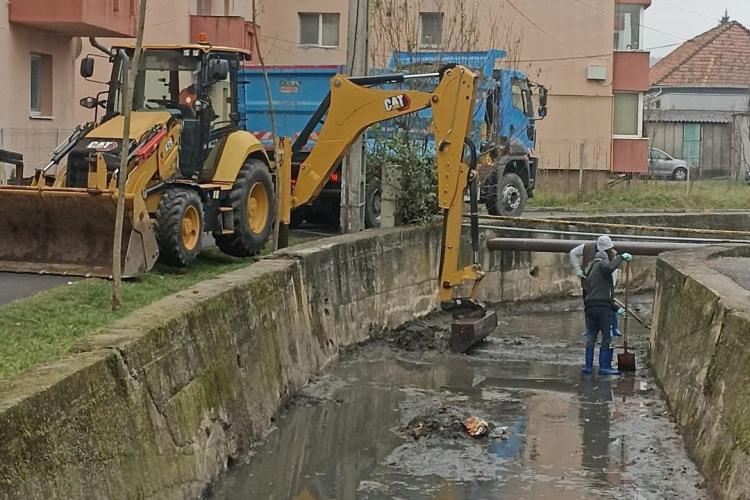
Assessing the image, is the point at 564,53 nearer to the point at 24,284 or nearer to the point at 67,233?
the point at 67,233

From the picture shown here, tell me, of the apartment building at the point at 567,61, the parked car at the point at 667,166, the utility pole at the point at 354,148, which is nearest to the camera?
the utility pole at the point at 354,148

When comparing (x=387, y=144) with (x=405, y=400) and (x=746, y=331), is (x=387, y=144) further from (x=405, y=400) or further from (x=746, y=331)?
(x=746, y=331)

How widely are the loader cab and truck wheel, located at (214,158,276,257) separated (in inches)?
18.0

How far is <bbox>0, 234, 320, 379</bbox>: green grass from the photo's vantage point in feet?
28.8

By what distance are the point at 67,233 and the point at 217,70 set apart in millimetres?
2739

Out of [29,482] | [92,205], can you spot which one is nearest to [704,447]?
[29,482]

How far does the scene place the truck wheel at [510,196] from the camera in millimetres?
21844

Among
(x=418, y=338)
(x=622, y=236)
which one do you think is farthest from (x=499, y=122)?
(x=418, y=338)

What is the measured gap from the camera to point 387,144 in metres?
18.6

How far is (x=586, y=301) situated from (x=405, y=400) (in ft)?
9.76

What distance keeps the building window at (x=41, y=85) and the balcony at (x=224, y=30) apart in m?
6.72

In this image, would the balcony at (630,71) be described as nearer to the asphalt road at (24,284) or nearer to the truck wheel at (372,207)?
the truck wheel at (372,207)

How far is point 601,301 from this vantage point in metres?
14.0

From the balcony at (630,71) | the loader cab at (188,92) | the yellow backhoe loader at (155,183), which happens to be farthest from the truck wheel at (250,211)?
the balcony at (630,71)
